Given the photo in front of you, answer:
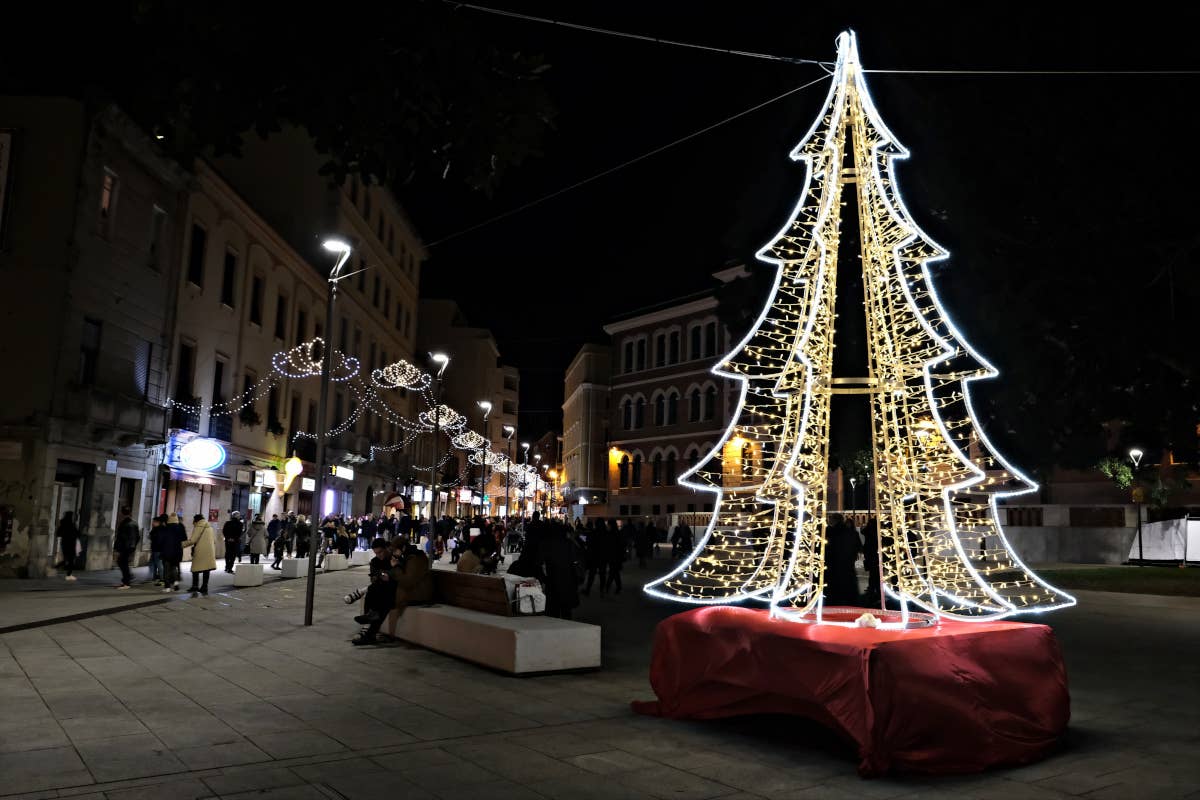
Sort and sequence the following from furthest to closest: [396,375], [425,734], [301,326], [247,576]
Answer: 1. [396,375]
2. [301,326]
3. [247,576]
4. [425,734]

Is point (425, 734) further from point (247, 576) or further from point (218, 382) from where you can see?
point (218, 382)

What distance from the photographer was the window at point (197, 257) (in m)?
27.1

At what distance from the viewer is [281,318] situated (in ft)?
114

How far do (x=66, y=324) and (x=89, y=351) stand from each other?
1298mm

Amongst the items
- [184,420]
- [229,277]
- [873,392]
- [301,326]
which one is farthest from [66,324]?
[873,392]

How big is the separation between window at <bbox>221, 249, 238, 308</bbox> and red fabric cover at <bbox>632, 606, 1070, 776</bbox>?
25150 millimetres

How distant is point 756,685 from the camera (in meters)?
7.57

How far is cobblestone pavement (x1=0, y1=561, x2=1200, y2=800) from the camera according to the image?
6098mm

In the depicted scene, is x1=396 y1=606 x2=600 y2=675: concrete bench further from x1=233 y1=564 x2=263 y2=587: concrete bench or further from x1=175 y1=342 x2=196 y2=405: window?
x1=175 y1=342 x2=196 y2=405: window

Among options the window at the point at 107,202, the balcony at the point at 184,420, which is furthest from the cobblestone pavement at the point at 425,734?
the balcony at the point at 184,420

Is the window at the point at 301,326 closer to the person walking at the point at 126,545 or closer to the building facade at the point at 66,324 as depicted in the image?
the building facade at the point at 66,324

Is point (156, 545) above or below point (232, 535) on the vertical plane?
below

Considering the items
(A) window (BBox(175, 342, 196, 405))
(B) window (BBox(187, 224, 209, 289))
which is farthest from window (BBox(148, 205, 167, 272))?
(A) window (BBox(175, 342, 196, 405))

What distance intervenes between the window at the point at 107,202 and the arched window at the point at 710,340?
43.2 meters
